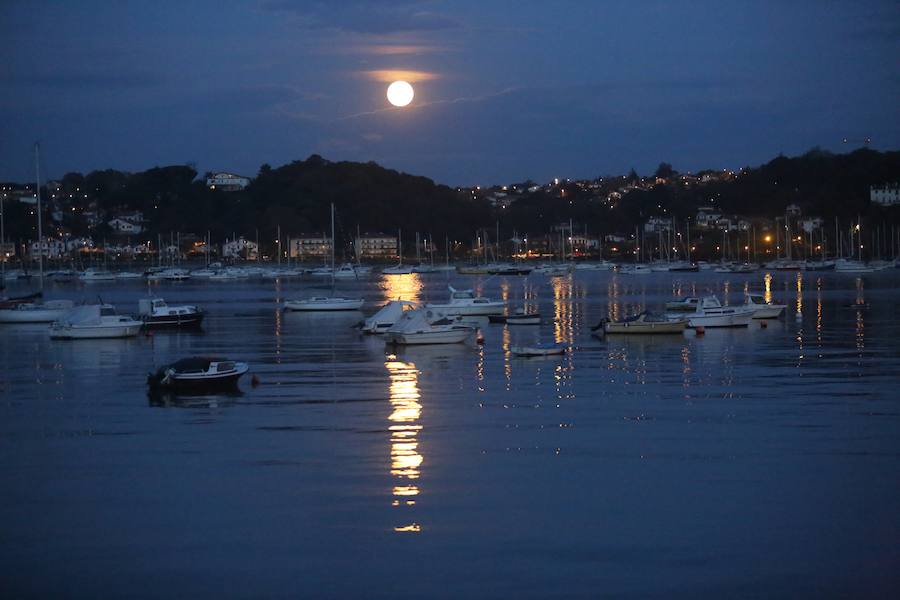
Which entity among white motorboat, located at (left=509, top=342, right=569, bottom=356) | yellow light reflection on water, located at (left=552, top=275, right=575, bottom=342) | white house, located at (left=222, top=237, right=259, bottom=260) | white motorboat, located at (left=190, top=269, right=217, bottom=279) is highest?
white house, located at (left=222, top=237, right=259, bottom=260)

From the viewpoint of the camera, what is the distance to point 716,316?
160ft

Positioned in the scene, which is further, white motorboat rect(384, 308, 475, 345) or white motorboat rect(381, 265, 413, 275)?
white motorboat rect(381, 265, 413, 275)

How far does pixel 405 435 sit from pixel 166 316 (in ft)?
106

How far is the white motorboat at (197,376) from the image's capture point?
28.8 metres

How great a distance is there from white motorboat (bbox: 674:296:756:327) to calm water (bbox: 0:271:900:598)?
36.6ft

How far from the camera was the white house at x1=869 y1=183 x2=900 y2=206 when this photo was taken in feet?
588

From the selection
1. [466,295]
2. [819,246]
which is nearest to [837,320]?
[466,295]

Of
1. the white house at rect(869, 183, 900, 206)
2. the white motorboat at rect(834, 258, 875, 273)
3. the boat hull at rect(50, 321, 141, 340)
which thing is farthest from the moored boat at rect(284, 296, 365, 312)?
the white house at rect(869, 183, 900, 206)

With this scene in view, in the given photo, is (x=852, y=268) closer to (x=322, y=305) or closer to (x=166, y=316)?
(x=322, y=305)

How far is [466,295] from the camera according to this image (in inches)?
2343

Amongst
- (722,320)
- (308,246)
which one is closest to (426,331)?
(722,320)

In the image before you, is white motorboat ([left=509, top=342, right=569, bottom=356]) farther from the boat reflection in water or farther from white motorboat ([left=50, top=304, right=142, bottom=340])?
white motorboat ([left=50, top=304, right=142, bottom=340])

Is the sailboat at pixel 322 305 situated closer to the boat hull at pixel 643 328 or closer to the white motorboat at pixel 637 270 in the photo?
the boat hull at pixel 643 328

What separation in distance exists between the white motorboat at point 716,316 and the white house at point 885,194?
452 feet
